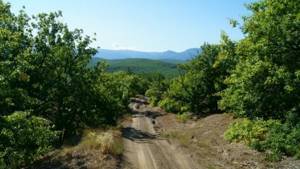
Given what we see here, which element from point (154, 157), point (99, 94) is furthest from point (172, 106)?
point (154, 157)

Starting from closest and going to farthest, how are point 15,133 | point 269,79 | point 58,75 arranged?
1. point 15,133
2. point 269,79
3. point 58,75

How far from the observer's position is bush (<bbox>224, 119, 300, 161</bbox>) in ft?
88.2

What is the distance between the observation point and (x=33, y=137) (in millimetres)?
21531

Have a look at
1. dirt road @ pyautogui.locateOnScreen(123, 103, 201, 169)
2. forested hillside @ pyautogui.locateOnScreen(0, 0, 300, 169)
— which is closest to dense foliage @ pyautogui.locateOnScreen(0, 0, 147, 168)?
forested hillside @ pyautogui.locateOnScreen(0, 0, 300, 169)

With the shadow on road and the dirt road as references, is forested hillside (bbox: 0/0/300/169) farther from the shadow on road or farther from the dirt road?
the shadow on road

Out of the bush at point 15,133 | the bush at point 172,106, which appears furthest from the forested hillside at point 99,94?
the bush at point 172,106

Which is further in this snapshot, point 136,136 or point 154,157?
point 136,136

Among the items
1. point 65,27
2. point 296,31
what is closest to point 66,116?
point 65,27

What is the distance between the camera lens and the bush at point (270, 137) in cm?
2689

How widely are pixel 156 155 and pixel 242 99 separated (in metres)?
9.30

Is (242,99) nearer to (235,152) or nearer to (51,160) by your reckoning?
(235,152)

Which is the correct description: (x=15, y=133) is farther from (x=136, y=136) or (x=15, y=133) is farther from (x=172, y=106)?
(x=172, y=106)

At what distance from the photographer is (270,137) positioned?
29.0 m

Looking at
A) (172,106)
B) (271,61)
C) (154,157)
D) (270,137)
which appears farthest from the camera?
(172,106)
